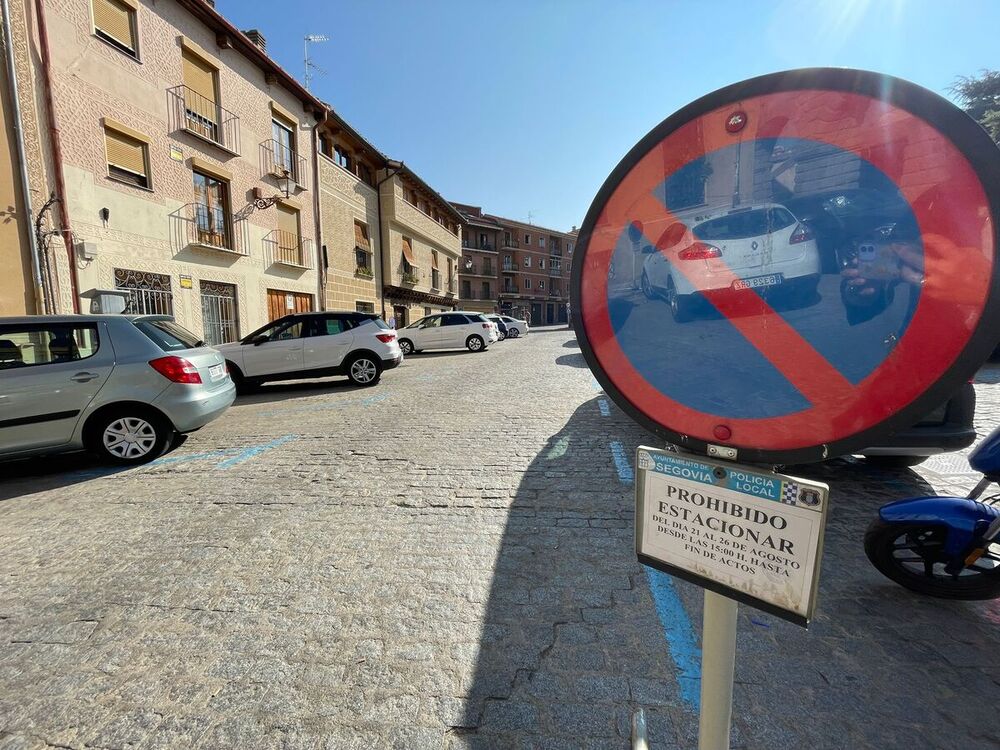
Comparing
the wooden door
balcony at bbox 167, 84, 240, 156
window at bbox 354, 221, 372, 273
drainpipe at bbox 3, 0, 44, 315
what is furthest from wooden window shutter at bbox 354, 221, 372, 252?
drainpipe at bbox 3, 0, 44, 315

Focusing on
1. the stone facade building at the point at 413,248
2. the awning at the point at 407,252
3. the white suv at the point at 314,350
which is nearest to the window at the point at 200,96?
the white suv at the point at 314,350

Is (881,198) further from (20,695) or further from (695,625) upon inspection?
(20,695)

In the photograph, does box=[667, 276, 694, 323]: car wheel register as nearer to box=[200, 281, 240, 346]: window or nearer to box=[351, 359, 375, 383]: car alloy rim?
box=[351, 359, 375, 383]: car alloy rim

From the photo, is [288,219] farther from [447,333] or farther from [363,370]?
[363,370]

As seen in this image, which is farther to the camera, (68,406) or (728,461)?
(68,406)

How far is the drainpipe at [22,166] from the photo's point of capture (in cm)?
841

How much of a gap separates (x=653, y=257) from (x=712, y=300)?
14 centimetres

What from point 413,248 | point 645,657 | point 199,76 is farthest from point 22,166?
point 413,248

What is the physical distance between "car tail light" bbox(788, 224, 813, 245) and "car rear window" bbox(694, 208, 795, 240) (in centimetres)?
1

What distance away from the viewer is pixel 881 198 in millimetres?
644

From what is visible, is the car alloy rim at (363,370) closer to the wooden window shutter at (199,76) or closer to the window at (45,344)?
the window at (45,344)

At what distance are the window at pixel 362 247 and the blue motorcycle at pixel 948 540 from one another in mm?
21798

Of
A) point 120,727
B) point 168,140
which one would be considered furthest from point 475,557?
point 168,140

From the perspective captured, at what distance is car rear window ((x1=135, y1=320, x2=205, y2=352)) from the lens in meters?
4.98
